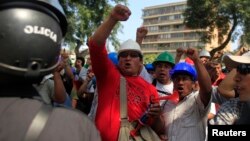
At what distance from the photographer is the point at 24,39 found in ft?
4.94

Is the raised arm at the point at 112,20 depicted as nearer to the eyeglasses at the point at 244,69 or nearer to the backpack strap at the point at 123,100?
the backpack strap at the point at 123,100

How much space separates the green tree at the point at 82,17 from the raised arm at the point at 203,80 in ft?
64.7

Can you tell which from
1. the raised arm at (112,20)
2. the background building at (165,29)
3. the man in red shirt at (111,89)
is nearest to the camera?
the raised arm at (112,20)

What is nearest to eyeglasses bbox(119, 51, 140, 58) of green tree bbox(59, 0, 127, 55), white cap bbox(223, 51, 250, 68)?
white cap bbox(223, 51, 250, 68)

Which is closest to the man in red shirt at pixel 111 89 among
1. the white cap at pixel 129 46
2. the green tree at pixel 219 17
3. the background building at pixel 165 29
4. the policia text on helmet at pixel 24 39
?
the white cap at pixel 129 46

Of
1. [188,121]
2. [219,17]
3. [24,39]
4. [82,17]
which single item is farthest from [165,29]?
[24,39]

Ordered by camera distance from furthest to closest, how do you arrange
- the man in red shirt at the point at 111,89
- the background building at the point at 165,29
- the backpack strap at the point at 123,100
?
the background building at the point at 165,29, the backpack strap at the point at 123,100, the man in red shirt at the point at 111,89

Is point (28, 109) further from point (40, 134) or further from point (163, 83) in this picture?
point (163, 83)

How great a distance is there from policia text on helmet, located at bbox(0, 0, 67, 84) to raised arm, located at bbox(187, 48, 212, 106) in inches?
72.7

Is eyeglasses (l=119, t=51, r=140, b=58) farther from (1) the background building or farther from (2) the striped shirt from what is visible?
(1) the background building

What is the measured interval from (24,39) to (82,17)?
22285mm

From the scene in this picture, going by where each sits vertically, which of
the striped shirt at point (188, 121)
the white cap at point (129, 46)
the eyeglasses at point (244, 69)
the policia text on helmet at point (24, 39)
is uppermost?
the policia text on helmet at point (24, 39)

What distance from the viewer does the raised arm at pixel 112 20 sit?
281 centimetres

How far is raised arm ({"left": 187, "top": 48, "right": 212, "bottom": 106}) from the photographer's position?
3.16 metres
